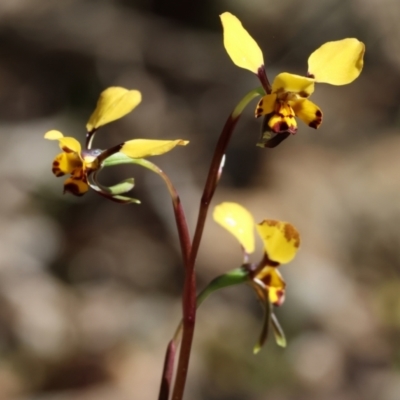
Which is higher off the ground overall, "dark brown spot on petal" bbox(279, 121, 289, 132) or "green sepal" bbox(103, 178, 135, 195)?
"dark brown spot on petal" bbox(279, 121, 289, 132)

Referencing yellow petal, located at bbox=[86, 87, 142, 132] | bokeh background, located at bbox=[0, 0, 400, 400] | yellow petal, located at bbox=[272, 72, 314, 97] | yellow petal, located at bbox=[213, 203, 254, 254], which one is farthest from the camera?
bokeh background, located at bbox=[0, 0, 400, 400]

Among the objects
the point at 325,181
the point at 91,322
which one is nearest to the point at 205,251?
the point at 91,322

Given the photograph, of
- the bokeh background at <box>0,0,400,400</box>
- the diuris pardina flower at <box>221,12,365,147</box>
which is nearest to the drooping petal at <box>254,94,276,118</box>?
the diuris pardina flower at <box>221,12,365,147</box>

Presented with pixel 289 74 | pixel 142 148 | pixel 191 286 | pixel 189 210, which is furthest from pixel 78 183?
pixel 189 210

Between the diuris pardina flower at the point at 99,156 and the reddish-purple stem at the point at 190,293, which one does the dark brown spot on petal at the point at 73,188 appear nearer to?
the diuris pardina flower at the point at 99,156

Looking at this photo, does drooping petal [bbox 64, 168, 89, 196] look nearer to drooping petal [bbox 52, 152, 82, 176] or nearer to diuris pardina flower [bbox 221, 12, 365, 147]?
drooping petal [bbox 52, 152, 82, 176]

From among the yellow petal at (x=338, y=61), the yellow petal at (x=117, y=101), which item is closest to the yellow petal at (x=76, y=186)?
the yellow petal at (x=117, y=101)
